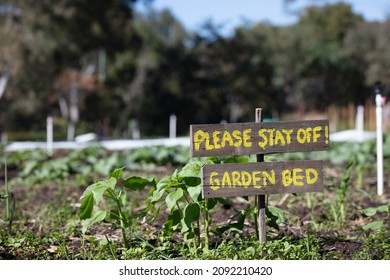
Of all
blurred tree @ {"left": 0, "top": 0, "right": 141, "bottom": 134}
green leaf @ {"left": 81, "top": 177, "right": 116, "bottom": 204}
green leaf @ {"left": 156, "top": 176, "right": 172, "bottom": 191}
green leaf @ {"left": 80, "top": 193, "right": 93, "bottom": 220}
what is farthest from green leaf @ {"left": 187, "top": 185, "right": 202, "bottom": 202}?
blurred tree @ {"left": 0, "top": 0, "right": 141, "bottom": 134}

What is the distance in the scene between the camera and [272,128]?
13.1 ft

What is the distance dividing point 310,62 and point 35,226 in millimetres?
37805

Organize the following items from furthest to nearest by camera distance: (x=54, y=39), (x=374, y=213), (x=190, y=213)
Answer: (x=54, y=39) → (x=374, y=213) → (x=190, y=213)

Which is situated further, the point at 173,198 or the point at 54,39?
the point at 54,39

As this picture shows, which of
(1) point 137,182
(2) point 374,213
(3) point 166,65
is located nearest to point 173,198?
(1) point 137,182

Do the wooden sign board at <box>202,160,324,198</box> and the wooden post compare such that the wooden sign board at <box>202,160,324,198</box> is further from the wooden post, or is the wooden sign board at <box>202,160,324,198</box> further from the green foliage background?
the green foliage background

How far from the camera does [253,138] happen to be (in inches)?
156

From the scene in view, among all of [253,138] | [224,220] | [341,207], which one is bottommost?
[224,220]

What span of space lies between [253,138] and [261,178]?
25 centimetres

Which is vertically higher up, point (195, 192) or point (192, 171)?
point (192, 171)

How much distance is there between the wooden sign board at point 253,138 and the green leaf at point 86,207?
687 millimetres

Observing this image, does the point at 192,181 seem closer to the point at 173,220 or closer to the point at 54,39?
the point at 173,220
